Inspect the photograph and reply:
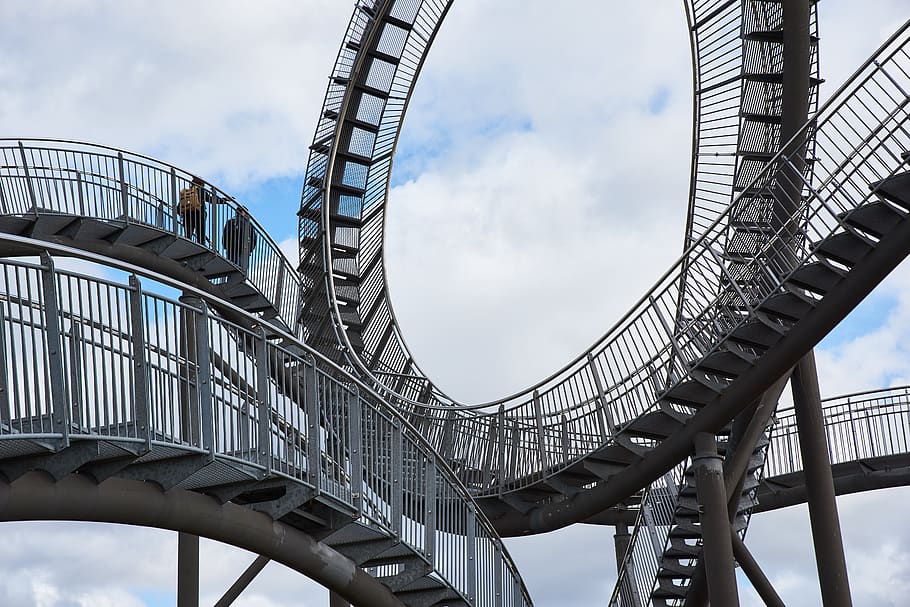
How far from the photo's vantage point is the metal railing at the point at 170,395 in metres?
6.27

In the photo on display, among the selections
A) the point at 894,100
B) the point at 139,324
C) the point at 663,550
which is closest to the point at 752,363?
the point at 894,100

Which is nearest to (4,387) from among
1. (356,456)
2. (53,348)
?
(53,348)

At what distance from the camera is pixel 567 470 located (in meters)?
13.7

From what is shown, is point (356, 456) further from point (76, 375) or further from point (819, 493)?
point (819, 493)

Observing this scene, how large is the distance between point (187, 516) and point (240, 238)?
9753 millimetres

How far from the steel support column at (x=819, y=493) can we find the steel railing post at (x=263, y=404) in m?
7.65

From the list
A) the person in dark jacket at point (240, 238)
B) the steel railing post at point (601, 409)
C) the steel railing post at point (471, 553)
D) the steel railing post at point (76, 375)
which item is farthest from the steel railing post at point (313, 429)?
the person in dark jacket at point (240, 238)

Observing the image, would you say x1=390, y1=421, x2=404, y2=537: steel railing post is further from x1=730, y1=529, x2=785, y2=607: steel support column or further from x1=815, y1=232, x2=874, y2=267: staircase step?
x1=730, y1=529, x2=785, y2=607: steel support column

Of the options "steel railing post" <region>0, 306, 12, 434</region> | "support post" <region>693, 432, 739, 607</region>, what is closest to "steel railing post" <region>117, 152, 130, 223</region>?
"support post" <region>693, 432, 739, 607</region>

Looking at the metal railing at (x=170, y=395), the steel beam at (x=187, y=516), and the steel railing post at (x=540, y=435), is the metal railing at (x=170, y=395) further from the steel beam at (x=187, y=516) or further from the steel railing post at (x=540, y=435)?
the steel railing post at (x=540, y=435)

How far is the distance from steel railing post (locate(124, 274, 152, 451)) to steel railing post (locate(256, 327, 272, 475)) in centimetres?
109

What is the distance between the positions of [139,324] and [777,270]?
22.4 ft

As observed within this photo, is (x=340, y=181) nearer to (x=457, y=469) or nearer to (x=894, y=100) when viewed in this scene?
(x=457, y=469)

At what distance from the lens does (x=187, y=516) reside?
7.98 m
